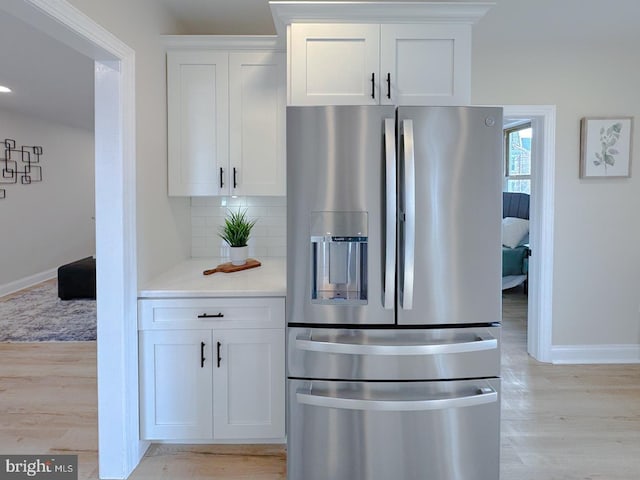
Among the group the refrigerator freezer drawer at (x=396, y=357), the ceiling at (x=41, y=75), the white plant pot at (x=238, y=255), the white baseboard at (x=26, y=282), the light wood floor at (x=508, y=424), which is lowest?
the light wood floor at (x=508, y=424)

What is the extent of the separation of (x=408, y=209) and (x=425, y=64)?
929 mm

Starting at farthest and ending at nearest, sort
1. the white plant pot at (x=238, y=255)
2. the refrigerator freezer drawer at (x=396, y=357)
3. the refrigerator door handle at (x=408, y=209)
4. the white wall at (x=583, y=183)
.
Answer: the white wall at (x=583, y=183) < the white plant pot at (x=238, y=255) < the refrigerator freezer drawer at (x=396, y=357) < the refrigerator door handle at (x=408, y=209)

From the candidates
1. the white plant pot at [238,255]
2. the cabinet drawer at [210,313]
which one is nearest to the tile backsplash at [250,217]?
the white plant pot at [238,255]

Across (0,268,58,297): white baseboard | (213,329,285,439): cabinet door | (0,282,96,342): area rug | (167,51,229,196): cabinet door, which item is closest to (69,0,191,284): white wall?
(167,51,229,196): cabinet door

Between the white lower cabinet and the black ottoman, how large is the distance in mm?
3743

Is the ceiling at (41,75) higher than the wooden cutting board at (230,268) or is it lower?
higher

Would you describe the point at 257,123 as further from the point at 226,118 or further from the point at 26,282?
the point at 26,282

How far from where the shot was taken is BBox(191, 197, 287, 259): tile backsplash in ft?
10.6

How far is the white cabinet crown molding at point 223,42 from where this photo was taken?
274cm

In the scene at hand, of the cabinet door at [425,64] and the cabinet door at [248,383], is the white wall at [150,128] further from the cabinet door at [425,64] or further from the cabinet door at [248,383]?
the cabinet door at [425,64]

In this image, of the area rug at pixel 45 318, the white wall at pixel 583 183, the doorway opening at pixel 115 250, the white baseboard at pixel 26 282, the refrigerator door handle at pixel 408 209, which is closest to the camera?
the refrigerator door handle at pixel 408 209

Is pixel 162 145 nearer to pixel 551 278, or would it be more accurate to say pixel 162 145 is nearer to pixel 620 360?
pixel 551 278

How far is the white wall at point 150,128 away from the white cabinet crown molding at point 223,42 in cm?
10

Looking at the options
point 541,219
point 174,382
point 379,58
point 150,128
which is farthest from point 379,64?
point 541,219
